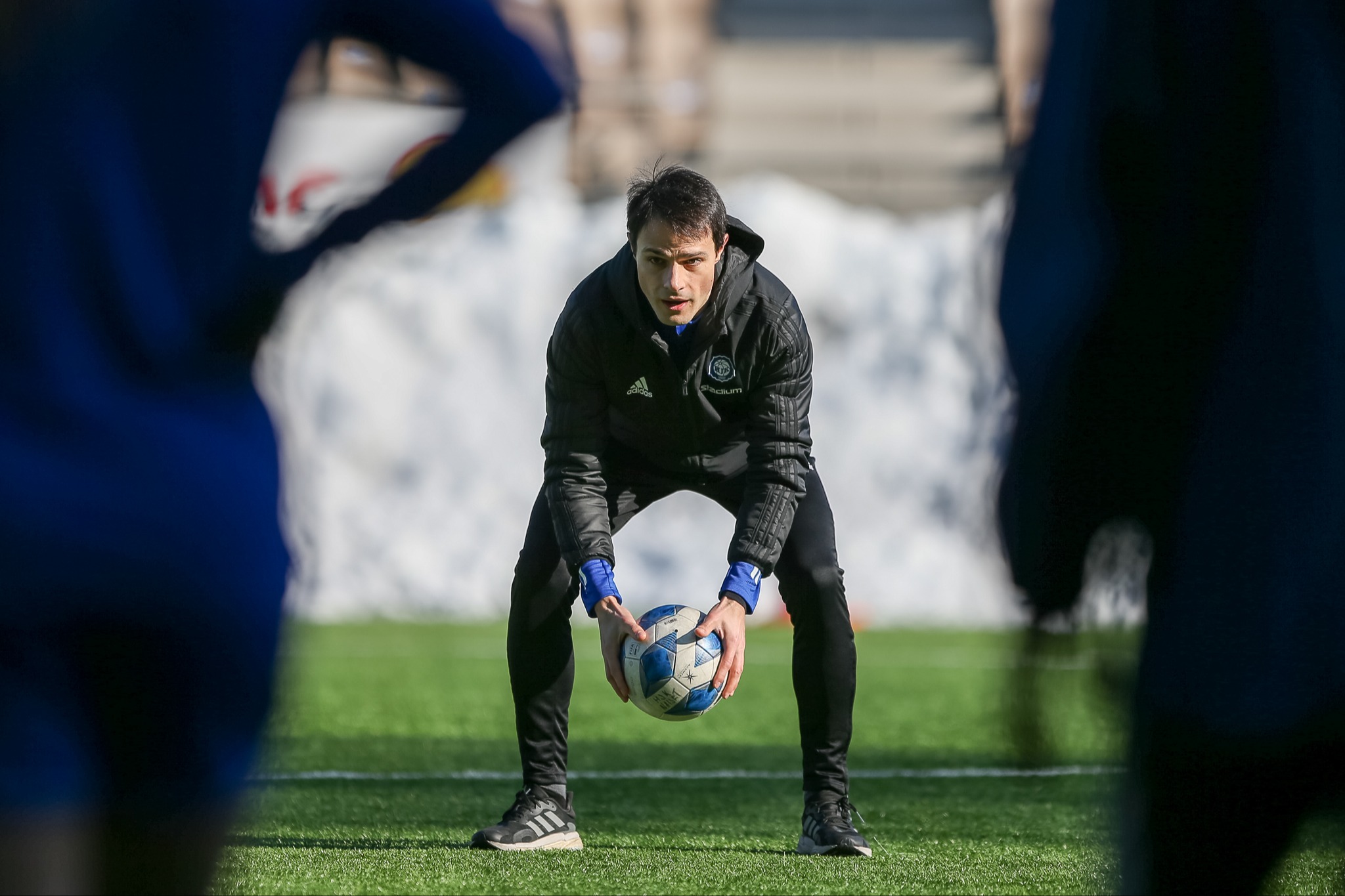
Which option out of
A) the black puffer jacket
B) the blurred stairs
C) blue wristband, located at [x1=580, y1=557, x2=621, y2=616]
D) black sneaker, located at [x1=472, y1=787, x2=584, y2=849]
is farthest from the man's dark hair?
the blurred stairs

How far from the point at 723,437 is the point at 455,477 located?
10.2m

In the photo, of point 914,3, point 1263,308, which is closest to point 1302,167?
point 1263,308

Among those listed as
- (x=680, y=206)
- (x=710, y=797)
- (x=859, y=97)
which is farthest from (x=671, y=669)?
(x=859, y=97)

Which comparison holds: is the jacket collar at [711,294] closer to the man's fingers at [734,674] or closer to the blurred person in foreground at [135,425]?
the man's fingers at [734,674]

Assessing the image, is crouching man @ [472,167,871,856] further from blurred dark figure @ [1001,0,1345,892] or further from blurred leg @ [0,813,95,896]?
blurred leg @ [0,813,95,896]

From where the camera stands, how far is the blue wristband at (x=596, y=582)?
3930 mm

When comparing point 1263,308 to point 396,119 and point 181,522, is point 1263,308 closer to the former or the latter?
point 396,119

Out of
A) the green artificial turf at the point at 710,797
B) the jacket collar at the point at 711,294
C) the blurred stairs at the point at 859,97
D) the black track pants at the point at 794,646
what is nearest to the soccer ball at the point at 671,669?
the black track pants at the point at 794,646

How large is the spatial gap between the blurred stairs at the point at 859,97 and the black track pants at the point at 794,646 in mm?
11712

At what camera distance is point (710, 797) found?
5.17 m

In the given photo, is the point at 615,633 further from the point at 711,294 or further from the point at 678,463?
the point at 711,294

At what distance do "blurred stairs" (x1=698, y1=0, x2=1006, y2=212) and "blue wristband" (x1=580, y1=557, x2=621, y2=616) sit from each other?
11966 mm

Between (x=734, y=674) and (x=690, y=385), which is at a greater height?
(x=690, y=385)

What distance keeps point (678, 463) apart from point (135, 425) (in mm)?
2714
